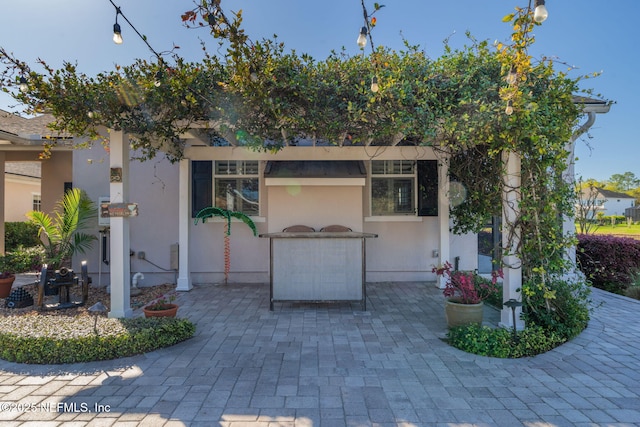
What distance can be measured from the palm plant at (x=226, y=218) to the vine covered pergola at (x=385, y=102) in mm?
3615

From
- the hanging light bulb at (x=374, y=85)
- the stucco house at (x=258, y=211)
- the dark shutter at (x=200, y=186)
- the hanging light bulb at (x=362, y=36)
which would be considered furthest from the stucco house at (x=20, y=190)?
the hanging light bulb at (x=362, y=36)

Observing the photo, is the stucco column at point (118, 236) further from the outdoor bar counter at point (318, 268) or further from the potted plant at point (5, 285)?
the potted plant at point (5, 285)

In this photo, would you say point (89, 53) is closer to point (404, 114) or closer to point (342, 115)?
point (342, 115)

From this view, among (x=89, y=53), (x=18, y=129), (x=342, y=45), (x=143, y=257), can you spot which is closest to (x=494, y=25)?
(x=342, y=45)

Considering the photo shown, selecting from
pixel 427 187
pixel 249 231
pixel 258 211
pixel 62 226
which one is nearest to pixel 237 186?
pixel 258 211

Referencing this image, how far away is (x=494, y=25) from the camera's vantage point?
5273 millimetres

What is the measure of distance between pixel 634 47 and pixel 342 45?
12255mm

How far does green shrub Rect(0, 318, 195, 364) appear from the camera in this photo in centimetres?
444

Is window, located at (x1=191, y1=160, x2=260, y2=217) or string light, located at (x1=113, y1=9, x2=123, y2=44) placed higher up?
string light, located at (x1=113, y1=9, x2=123, y2=44)

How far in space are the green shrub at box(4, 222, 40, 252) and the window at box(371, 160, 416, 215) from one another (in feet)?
46.5

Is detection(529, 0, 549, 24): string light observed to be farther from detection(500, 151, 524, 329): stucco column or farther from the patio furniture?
the patio furniture

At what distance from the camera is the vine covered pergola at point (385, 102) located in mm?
4742

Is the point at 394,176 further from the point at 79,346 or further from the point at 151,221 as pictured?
the point at 79,346

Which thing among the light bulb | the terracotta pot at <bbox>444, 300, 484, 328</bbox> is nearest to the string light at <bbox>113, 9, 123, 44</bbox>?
the light bulb
